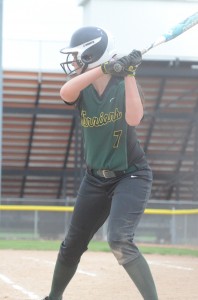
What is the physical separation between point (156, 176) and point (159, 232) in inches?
373

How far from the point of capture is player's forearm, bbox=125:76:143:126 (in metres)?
6.06

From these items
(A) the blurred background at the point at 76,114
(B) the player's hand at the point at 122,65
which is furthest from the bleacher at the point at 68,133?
(B) the player's hand at the point at 122,65

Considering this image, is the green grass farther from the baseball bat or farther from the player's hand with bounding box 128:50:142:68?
the player's hand with bounding box 128:50:142:68

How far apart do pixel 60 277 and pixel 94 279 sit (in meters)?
3.90

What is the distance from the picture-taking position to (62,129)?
95.1ft

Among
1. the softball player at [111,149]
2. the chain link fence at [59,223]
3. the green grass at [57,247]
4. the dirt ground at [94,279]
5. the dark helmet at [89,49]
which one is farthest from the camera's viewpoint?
the chain link fence at [59,223]

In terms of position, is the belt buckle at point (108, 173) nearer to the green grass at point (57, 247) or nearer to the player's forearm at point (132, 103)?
the player's forearm at point (132, 103)

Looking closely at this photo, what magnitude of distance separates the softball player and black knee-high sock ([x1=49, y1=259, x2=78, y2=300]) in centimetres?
44

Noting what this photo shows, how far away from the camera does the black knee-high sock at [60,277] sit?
Answer: 689 cm

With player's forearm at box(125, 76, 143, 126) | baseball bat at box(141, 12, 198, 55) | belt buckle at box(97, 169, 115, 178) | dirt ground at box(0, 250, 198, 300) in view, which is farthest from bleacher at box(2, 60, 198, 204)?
player's forearm at box(125, 76, 143, 126)

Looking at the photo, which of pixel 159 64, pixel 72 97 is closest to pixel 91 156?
pixel 72 97

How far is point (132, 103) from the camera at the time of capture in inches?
240

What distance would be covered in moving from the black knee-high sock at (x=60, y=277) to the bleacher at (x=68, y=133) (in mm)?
19540

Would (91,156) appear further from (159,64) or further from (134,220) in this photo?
(159,64)
